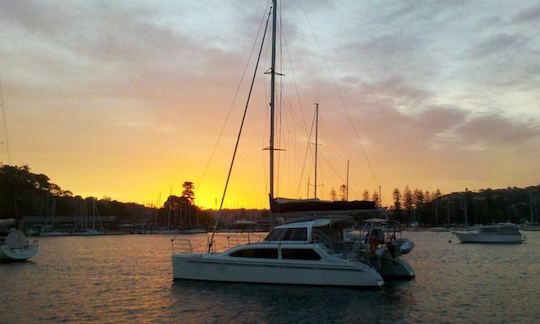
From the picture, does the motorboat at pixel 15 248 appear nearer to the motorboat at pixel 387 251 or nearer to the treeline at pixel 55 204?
the motorboat at pixel 387 251

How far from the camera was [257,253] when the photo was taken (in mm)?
25594

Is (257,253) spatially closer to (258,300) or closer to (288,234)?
(288,234)

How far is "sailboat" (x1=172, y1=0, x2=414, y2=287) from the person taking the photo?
2405 cm

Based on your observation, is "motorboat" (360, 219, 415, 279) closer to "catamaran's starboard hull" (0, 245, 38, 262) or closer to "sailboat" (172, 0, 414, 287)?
"sailboat" (172, 0, 414, 287)

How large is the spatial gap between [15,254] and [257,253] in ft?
92.6

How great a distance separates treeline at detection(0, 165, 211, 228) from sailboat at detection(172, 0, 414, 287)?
79.7 meters

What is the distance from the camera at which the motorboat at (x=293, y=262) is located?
23828 millimetres

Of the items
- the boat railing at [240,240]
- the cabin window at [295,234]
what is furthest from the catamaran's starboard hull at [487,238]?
the cabin window at [295,234]

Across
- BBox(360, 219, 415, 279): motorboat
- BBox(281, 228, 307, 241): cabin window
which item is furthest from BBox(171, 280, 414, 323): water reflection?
BBox(281, 228, 307, 241): cabin window

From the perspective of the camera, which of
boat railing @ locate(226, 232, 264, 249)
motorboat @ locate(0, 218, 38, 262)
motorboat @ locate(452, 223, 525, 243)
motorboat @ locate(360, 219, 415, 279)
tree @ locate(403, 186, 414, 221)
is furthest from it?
tree @ locate(403, 186, 414, 221)

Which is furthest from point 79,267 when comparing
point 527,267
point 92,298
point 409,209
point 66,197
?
point 409,209

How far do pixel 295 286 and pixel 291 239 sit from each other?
8.06 feet

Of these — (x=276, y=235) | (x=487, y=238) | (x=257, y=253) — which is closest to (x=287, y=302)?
(x=257, y=253)

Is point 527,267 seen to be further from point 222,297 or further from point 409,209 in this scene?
point 409,209
